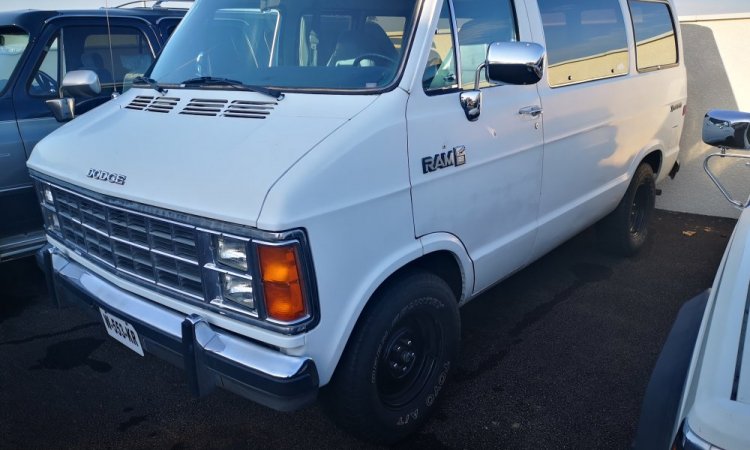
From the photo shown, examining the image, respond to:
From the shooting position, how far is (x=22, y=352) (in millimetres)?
3684

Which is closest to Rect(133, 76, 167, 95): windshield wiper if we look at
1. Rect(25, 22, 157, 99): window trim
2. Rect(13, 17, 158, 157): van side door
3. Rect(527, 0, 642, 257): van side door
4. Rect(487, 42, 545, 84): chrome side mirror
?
Rect(13, 17, 158, 157): van side door

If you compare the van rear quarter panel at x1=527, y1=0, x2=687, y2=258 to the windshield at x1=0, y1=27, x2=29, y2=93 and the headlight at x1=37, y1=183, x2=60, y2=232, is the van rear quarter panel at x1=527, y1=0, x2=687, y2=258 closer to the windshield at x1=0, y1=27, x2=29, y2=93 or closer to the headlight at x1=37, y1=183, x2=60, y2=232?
the headlight at x1=37, y1=183, x2=60, y2=232

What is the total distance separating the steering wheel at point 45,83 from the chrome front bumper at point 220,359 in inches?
109

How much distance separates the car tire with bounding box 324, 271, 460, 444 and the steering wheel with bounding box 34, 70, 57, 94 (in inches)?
140

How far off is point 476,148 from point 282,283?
1279mm

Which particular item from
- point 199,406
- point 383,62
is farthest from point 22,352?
point 383,62

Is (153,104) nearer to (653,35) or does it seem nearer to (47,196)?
(47,196)

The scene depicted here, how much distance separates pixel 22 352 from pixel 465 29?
3.30 m

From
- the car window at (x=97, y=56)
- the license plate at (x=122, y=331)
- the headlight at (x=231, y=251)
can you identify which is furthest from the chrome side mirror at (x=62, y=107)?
the headlight at (x=231, y=251)

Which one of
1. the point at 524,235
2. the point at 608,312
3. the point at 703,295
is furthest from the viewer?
the point at 608,312

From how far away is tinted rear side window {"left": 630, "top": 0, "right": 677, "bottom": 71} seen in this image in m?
4.56

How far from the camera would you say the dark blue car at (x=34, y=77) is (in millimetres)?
4324

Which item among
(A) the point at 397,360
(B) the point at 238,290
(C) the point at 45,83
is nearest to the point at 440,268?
(A) the point at 397,360

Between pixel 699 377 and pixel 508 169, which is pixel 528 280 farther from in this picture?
pixel 699 377
